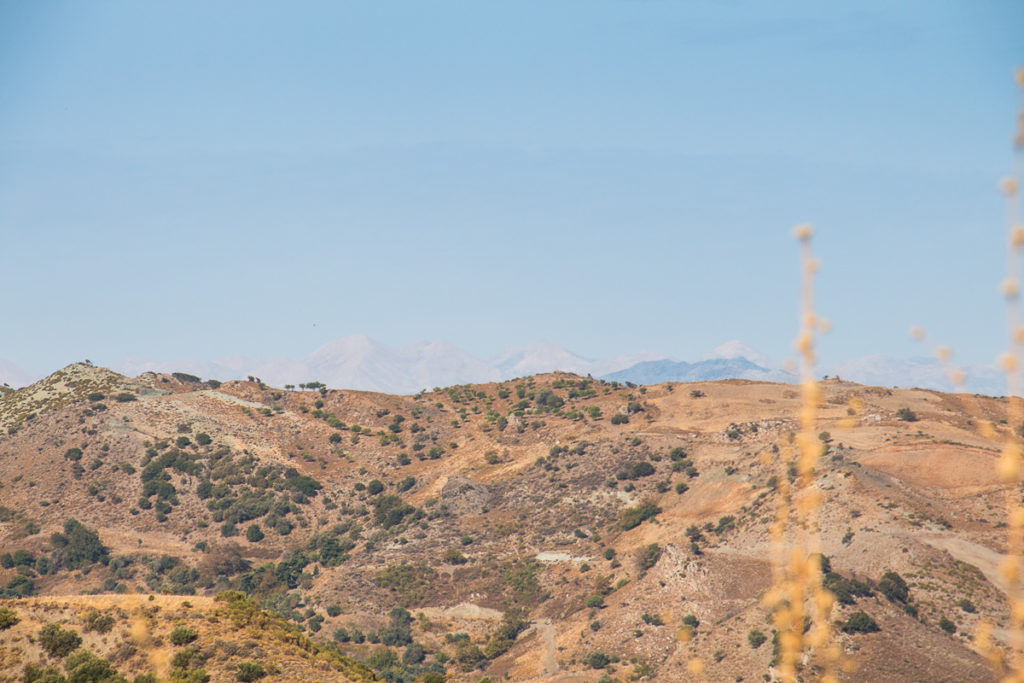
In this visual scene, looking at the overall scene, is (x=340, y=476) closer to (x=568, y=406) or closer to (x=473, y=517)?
(x=473, y=517)

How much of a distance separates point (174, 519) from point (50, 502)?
766 inches

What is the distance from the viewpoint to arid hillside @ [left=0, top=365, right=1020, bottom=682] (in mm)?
69000

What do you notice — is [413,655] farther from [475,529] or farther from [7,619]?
[7,619]

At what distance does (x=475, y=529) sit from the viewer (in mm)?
121062

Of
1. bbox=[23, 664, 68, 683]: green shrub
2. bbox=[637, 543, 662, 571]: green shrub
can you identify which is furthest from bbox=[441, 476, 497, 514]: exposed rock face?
bbox=[23, 664, 68, 683]: green shrub

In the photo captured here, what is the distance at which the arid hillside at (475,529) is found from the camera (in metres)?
69.0

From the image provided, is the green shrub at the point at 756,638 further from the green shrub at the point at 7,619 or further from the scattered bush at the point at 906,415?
the scattered bush at the point at 906,415

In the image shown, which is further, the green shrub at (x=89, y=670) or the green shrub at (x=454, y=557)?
the green shrub at (x=454, y=557)

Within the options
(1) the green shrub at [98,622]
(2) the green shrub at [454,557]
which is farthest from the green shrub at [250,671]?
(2) the green shrub at [454,557]

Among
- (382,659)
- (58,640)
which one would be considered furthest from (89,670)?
(382,659)

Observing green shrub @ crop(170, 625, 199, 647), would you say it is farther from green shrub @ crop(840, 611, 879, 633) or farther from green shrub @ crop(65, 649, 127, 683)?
green shrub @ crop(840, 611, 879, 633)

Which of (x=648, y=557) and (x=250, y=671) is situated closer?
(x=250, y=671)

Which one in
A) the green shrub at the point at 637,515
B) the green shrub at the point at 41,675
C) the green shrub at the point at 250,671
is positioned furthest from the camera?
the green shrub at the point at 637,515

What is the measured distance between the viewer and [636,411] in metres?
149
